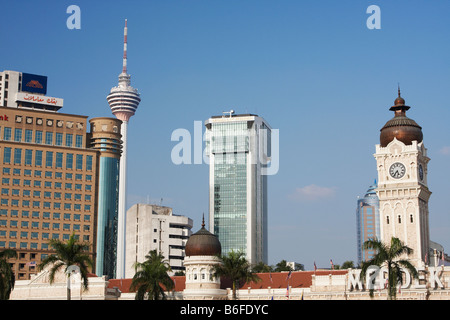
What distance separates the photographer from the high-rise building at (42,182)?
174625mm

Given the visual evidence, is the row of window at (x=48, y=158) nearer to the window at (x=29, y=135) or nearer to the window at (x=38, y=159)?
the window at (x=38, y=159)

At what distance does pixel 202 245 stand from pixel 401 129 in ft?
115

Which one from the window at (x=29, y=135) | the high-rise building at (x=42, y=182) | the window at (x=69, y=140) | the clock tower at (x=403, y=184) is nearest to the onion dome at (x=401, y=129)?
the clock tower at (x=403, y=184)

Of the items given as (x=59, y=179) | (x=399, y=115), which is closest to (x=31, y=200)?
(x=59, y=179)

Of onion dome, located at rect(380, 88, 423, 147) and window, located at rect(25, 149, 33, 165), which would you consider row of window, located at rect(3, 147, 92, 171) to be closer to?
window, located at rect(25, 149, 33, 165)

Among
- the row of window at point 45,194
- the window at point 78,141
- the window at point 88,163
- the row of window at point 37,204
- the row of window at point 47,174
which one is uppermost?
the window at point 78,141

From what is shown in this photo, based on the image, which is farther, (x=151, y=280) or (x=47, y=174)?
(x=47, y=174)

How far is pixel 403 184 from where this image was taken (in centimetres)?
10944

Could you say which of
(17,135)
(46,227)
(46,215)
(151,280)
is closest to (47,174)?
(46,215)

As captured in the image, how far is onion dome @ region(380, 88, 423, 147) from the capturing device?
11062 cm

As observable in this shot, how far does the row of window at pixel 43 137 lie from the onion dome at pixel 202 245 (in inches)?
3521

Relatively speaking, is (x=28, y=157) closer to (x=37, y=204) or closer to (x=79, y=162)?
(x=37, y=204)
